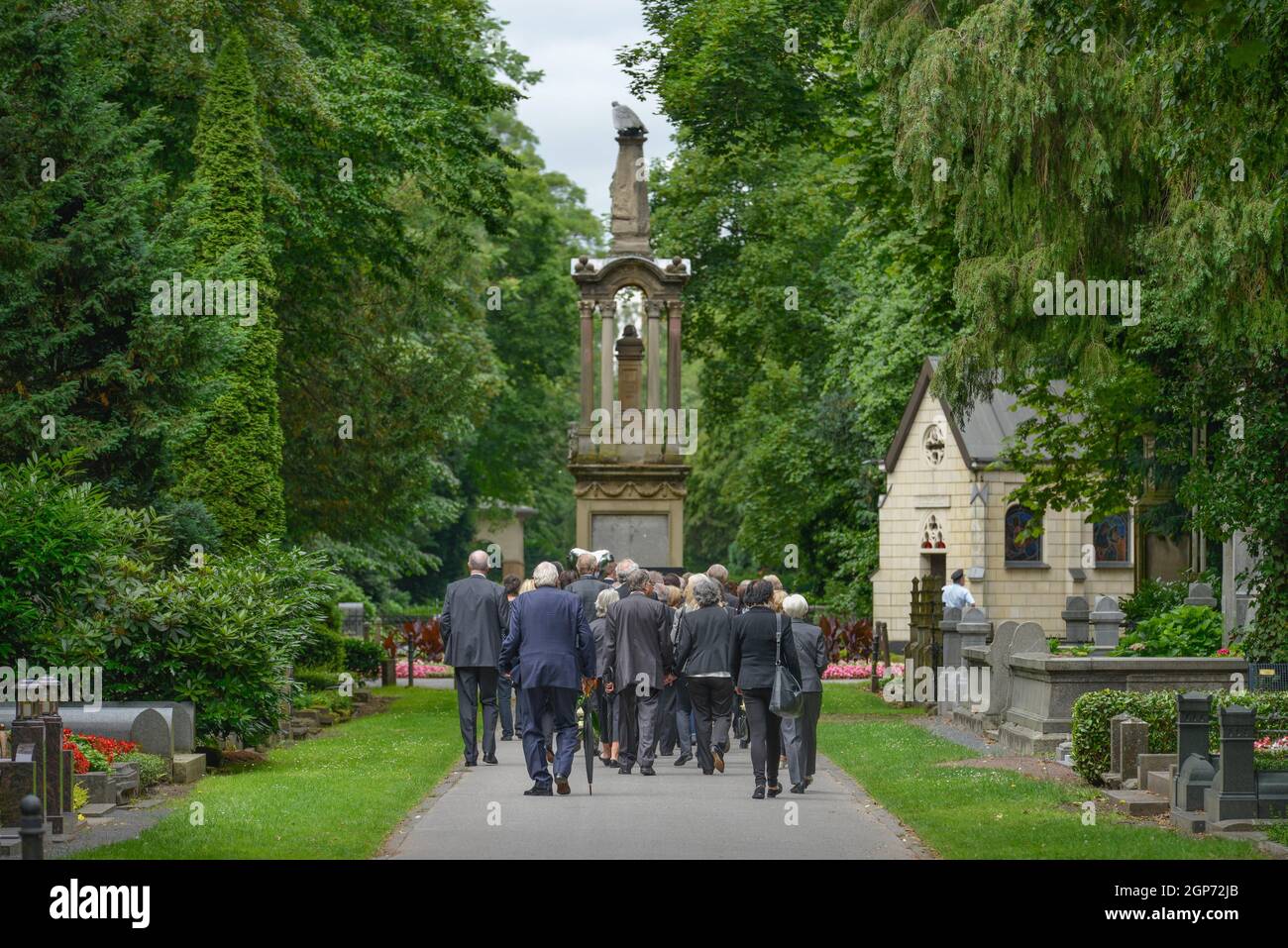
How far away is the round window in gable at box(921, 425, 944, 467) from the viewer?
43875 mm

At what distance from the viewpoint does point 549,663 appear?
16.0m

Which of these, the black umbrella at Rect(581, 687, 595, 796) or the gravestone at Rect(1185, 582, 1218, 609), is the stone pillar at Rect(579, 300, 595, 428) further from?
the black umbrella at Rect(581, 687, 595, 796)

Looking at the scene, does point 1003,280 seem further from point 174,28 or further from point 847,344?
point 847,344

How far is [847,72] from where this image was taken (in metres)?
30.8

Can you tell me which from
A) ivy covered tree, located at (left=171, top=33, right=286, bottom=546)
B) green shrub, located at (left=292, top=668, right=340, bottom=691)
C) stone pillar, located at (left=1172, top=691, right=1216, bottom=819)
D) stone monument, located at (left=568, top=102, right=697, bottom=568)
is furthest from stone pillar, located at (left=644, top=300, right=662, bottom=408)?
stone pillar, located at (left=1172, top=691, right=1216, bottom=819)

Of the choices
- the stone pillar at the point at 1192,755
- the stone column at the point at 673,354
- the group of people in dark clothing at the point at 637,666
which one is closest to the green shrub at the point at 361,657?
the stone column at the point at 673,354

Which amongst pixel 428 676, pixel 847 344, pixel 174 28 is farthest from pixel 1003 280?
pixel 847 344

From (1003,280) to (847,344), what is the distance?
78.9ft

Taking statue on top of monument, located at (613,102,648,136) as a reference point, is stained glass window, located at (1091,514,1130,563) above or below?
below

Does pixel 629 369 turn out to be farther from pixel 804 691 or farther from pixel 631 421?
pixel 804 691

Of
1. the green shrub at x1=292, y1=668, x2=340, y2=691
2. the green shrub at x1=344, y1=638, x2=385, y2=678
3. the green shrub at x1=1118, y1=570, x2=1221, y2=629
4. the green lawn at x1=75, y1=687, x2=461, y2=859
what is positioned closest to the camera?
the green lawn at x1=75, y1=687, x2=461, y2=859

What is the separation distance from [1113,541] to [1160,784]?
97.0ft

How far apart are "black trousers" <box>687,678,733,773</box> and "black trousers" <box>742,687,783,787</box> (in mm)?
1939

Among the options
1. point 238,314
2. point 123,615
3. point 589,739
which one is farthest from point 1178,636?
point 238,314
